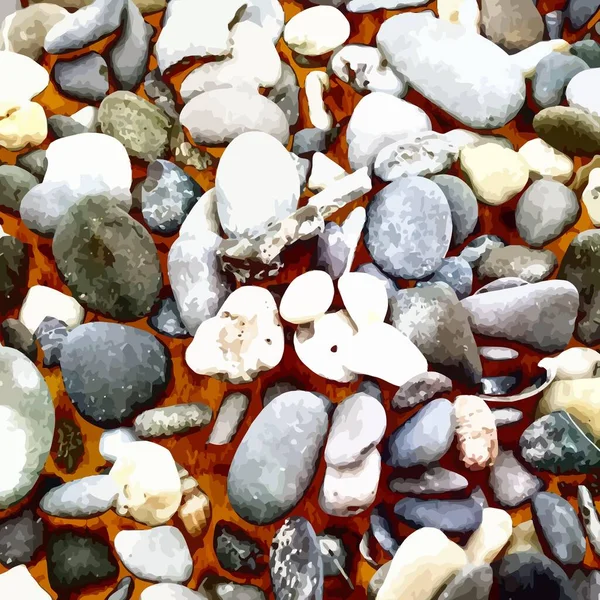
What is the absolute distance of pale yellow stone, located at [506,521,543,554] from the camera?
0.25 metres

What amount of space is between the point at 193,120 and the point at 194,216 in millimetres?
56

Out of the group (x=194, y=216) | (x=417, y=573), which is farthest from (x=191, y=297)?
(x=417, y=573)

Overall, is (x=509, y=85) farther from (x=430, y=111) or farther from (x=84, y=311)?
(x=84, y=311)

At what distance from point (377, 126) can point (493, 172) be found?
0.20 ft

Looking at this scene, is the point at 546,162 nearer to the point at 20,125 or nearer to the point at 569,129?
the point at 569,129

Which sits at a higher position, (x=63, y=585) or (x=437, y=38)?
(x=437, y=38)

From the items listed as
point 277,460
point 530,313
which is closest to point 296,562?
point 277,460

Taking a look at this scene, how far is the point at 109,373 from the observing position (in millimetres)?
257

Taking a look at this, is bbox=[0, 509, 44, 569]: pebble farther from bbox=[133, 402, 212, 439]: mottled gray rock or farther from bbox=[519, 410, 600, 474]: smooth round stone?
bbox=[519, 410, 600, 474]: smooth round stone

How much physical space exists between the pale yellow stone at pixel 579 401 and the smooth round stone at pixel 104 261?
181 mm

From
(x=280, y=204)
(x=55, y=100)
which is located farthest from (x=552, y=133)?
(x=55, y=100)

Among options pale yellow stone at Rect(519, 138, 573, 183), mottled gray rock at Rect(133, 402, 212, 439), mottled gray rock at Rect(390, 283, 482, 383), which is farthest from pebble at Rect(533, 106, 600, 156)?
mottled gray rock at Rect(133, 402, 212, 439)

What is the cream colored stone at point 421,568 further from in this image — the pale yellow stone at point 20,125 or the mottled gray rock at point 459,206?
the pale yellow stone at point 20,125

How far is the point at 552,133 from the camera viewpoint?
12.3 inches
